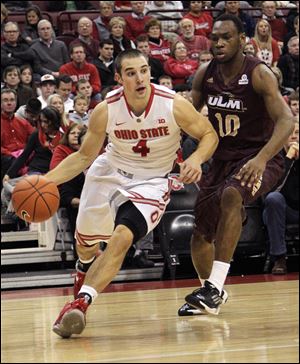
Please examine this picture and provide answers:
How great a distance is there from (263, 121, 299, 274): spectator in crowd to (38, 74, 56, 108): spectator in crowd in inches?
123

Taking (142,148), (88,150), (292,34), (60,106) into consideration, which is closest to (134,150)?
(142,148)

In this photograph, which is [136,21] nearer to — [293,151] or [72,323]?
[293,151]

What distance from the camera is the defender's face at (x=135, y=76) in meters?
5.64

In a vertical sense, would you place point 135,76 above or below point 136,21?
above

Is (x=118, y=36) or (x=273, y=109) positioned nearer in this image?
(x=273, y=109)

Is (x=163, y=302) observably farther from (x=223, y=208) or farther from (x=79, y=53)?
(x=79, y=53)

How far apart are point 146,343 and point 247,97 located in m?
2.04

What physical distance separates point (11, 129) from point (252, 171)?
216 inches

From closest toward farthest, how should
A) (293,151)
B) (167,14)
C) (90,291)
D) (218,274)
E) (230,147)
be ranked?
(90,291)
(218,274)
(230,147)
(293,151)
(167,14)

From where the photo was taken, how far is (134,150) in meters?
5.86

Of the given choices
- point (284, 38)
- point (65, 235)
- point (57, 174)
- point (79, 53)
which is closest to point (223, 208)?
point (57, 174)

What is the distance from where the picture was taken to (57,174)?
5.82m

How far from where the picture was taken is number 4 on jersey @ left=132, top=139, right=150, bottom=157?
583cm

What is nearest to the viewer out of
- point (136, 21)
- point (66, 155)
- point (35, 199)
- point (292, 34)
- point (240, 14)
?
point (35, 199)
